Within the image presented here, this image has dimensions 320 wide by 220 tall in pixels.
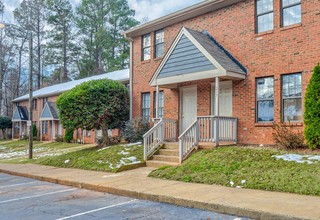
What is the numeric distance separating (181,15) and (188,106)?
166 inches

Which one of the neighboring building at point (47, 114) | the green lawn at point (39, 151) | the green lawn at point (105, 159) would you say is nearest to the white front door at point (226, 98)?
the green lawn at point (105, 159)

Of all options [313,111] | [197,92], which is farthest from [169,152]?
[313,111]

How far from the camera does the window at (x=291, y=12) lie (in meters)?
11.6

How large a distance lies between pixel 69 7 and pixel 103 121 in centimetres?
3497

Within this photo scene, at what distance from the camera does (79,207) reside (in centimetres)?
698

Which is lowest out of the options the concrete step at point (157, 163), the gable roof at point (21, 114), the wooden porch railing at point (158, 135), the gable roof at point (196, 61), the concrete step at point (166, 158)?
the concrete step at point (157, 163)

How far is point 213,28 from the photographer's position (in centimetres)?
1420

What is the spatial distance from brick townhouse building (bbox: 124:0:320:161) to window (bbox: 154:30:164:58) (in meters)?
1.40

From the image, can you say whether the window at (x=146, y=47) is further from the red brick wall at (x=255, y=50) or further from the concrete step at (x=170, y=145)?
the concrete step at (x=170, y=145)

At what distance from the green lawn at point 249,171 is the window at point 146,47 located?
7.76 metres

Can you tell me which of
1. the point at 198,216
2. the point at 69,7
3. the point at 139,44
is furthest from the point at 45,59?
the point at 198,216

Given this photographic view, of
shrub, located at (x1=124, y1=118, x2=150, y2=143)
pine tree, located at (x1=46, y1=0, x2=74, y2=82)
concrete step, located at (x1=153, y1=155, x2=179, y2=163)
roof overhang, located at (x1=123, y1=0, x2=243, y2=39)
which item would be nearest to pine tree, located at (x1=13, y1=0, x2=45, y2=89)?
pine tree, located at (x1=46, y1=0, x2=74, y2=82)

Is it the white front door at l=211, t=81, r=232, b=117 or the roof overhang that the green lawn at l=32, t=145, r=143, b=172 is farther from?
the roof overhang

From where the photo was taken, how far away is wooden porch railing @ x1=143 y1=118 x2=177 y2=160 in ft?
42.1
